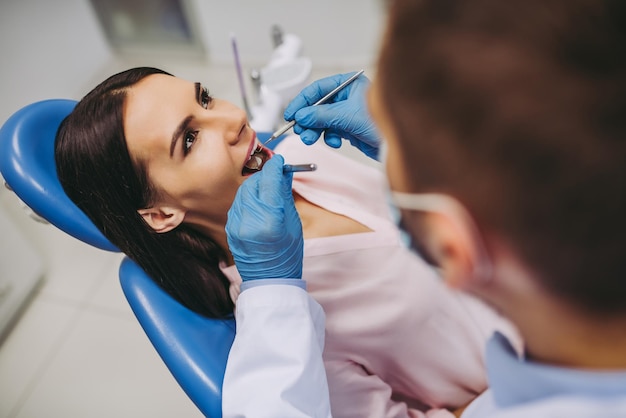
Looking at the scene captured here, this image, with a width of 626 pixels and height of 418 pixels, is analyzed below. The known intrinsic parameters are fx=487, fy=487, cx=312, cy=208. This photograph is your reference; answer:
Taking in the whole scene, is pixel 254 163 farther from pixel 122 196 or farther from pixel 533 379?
pixel 533 379

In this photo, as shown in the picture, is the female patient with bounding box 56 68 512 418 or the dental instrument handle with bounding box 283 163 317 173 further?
the female patient with bounding box 56 68 512 418

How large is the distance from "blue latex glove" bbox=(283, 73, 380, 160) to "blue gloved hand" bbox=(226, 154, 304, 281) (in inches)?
6.5

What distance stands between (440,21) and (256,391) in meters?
0.72

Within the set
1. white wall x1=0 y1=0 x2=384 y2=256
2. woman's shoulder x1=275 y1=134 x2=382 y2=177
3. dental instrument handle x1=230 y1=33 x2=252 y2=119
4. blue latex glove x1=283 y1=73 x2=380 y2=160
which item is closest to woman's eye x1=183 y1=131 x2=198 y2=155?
blue latex glove x1=283 y1=73 x2=380 y2=160

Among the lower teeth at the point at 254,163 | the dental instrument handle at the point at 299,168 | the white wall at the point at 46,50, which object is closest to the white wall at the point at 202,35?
the white wall at the point at 46,50

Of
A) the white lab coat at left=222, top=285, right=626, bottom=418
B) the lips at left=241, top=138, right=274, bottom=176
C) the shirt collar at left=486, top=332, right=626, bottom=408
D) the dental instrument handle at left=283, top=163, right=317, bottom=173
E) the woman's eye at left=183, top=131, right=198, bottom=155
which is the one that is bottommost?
the white lab coat at left=222, top=285, right=626, bottom=418

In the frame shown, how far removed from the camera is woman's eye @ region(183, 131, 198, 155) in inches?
43.0

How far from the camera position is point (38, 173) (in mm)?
1138

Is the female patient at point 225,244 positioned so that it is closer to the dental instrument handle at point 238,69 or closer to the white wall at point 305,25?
the dental instrument handle at point 238,69

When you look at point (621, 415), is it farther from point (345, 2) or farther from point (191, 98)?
point (345, 2)

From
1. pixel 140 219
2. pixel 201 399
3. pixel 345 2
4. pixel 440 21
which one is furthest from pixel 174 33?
pixel 440 21

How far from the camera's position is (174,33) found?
295 cm

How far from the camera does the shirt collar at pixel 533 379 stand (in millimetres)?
510

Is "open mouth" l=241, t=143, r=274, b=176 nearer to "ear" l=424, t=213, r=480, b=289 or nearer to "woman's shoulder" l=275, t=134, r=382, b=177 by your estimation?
"woman's shoulder" l=275, t=134, r=382, b=177
